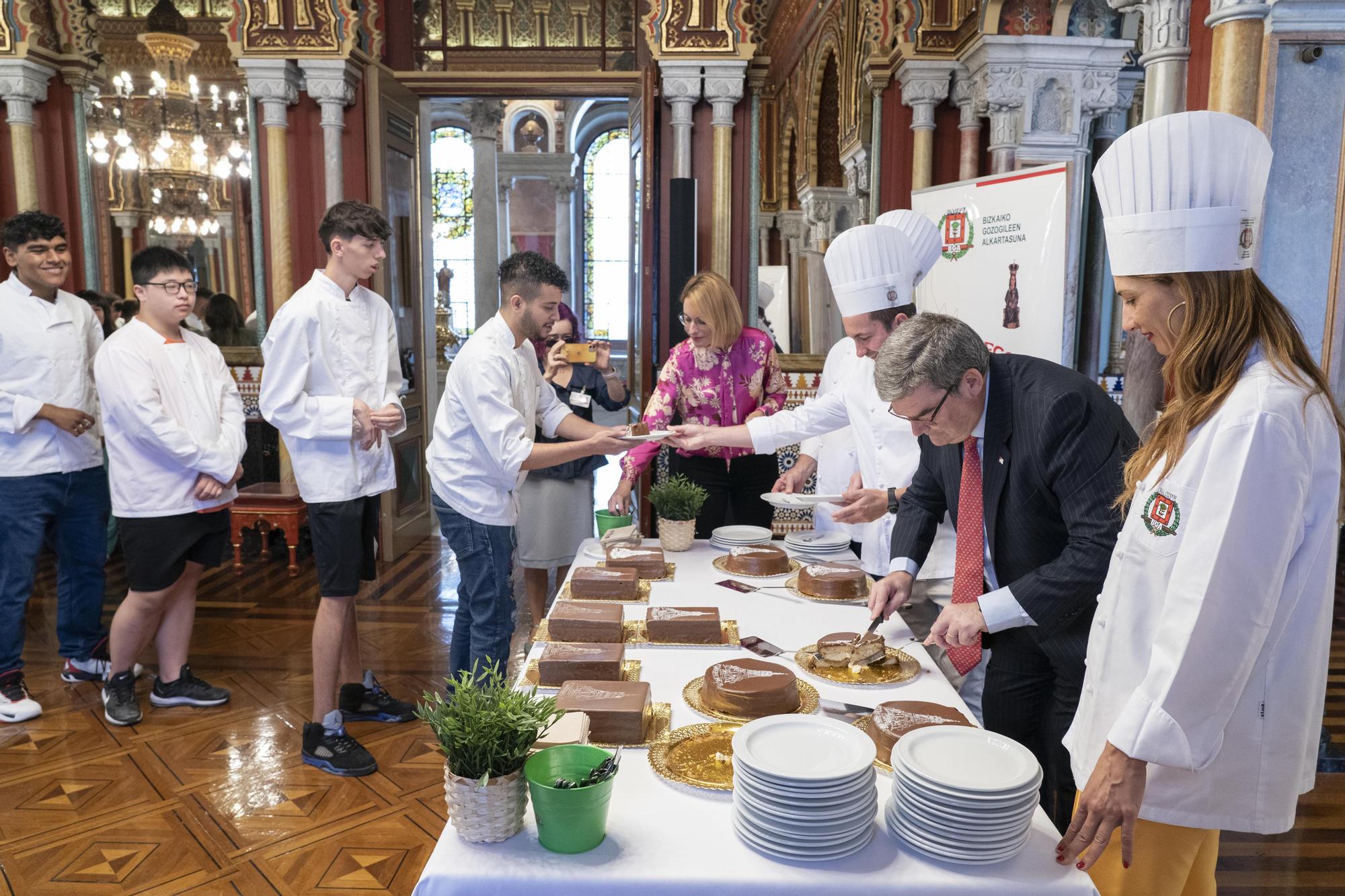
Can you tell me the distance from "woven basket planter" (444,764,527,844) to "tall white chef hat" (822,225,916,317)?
65.5 inches

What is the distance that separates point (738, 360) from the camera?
338cm

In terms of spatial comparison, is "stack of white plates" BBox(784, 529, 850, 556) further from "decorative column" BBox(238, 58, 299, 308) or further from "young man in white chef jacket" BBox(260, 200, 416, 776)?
"decorative column" BBox(238, 58, 299, 308)

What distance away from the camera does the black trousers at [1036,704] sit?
5.75ft

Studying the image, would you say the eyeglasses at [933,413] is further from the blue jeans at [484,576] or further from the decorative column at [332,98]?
the decorative column at [332,98]

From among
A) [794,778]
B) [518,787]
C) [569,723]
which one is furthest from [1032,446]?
[518,787]

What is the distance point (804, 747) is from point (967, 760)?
219mm

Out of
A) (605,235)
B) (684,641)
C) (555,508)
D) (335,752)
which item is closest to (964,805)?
(684,641)

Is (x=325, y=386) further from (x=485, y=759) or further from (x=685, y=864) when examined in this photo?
(x=685, y=864)

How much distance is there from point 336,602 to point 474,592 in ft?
1.69

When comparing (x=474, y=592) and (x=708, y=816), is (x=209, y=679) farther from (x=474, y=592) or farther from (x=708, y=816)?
(x=708, y=816)

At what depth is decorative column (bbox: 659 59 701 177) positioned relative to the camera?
539 cm

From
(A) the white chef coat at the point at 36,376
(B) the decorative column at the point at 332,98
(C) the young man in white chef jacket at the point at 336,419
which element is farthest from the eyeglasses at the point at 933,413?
(B) the decorative column at the point at 332,98

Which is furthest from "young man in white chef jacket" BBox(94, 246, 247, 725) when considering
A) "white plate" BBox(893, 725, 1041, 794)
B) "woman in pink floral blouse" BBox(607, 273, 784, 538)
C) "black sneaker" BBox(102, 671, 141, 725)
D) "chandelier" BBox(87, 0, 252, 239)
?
"chandelier" BBox(87, 0, 252, 239)

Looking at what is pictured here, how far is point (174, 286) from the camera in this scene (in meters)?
3.22
